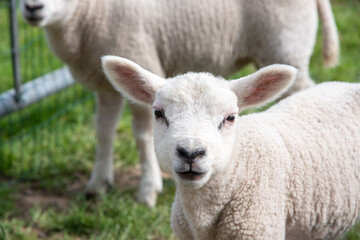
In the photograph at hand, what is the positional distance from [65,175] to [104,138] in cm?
67

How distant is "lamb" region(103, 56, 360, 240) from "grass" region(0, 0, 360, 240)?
0.87 m

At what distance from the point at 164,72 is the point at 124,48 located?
18.3 inches

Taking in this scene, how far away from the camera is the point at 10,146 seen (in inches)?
213

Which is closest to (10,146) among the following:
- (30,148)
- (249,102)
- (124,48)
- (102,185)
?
(30,148)

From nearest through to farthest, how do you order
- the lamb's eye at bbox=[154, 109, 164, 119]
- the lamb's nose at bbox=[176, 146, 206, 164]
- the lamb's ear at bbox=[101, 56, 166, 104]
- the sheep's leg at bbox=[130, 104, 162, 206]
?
1. the lamb's nose at bbox=[176, 146, 206, 164]
2. the lamb's eye at bbox=[154, 109, 164, 119]
3. the lamb's ear at bbox=[101, 56, 166, 104]
4. the sheep's leg at bbox=[130, 104, 162, 206]

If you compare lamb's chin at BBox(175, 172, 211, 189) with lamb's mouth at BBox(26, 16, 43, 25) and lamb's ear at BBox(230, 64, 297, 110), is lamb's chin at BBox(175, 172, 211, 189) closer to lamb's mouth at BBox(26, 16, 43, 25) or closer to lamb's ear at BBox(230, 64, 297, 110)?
lamb's ear at BBox(230, 64, 297, 110)

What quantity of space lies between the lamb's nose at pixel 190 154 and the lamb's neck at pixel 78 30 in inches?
82.3

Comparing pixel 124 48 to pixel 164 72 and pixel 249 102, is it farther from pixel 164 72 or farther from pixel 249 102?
pixel 249 102

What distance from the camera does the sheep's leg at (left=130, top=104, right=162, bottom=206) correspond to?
4645mm

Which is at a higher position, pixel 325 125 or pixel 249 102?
pixel 249 102

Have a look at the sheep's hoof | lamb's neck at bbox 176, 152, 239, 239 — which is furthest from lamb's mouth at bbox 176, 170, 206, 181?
the sheep's hoof

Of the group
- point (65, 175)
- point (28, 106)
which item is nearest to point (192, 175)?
point (65, 175)

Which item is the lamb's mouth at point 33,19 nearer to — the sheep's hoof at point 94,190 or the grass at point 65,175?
the grass at point 65,175

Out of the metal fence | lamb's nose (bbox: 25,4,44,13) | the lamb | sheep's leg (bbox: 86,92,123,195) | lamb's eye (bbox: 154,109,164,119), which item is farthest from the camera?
the metal fence
